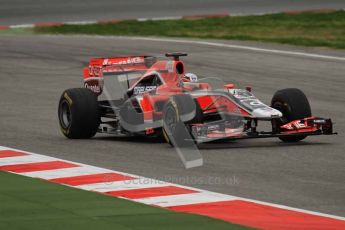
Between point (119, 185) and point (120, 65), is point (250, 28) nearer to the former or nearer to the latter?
point (120, 65)

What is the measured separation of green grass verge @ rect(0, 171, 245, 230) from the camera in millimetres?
9734

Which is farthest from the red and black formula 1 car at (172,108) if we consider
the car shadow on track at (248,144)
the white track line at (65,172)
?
the white track line at (65,172)

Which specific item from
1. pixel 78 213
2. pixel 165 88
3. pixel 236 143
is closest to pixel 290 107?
pixel 236 143

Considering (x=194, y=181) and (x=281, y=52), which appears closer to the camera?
(x=194, y=181)

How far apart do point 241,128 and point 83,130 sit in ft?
7.89

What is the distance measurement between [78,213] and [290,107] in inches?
215

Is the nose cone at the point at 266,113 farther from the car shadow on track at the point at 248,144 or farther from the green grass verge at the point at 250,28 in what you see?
the green grass verge at the point at 250,28

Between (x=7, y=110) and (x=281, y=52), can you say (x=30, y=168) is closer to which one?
(x=7, y=110)

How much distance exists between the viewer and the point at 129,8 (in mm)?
36625

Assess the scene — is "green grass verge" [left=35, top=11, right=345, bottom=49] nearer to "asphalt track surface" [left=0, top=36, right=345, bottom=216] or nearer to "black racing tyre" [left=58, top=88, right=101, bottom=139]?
"asphalt track surface" [left=0, top=36, right=345, bottom=216]

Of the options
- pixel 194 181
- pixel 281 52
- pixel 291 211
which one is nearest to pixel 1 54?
pixel 281 52

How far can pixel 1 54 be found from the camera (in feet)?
92.8

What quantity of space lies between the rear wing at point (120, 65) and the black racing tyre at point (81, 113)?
0.94 m

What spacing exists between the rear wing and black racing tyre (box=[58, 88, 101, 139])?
94cm
